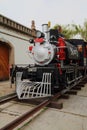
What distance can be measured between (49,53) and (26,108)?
86.2 inches

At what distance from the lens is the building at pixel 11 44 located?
1202 cm

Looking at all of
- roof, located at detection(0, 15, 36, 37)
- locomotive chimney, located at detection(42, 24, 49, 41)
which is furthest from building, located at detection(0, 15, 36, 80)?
locomotive chimney, located at detection(42, 24, 49, 41)

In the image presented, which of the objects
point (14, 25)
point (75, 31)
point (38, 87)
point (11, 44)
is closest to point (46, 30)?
point (38, 87)

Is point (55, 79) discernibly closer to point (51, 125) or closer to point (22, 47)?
point (51, 125)

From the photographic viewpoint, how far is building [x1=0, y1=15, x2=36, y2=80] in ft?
39.4

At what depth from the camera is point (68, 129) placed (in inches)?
150

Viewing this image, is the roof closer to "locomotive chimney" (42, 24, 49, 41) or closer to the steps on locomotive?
"locomotive chimney" (42, 24, 49, 41)

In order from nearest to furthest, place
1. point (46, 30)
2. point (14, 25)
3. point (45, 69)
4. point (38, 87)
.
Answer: point (38, 87) → point (45, 69) → point (46, 30) → point (14, 25)

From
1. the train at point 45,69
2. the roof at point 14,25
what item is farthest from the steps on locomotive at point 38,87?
the roof at point 14,25

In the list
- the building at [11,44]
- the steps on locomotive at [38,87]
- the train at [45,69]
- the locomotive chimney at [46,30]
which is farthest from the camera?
the building at [11,44]

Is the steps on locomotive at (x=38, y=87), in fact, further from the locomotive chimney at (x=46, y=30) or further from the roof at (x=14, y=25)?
the roof at (x=14, y=25)

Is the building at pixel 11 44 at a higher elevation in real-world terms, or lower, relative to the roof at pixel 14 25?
lower

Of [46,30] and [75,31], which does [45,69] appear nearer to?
[46,30]

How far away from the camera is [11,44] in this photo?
12758 mm
